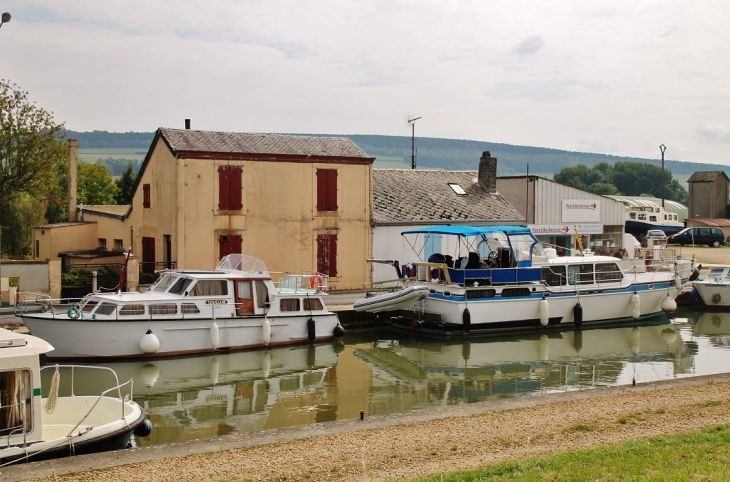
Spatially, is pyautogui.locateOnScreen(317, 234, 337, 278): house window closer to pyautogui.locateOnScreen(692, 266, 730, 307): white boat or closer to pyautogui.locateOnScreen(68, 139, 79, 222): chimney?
pyautogui.locateOnScreen(68, 139, 79, 222): chimney

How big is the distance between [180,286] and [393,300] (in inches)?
280

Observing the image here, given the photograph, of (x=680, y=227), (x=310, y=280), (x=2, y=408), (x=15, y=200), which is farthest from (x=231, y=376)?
(x=680, y=227)

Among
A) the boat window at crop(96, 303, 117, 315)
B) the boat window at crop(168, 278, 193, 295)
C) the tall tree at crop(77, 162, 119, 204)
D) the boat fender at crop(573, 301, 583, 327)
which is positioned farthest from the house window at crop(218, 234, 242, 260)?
the tall tree at crop(77, 162, 119, 204)

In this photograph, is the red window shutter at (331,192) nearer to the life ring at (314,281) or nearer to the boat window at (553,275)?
the life ring at (314,281)

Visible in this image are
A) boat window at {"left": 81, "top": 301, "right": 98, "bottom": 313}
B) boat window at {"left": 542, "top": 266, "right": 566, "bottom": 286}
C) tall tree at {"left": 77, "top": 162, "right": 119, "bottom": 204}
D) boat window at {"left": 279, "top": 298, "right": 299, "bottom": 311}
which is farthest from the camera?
tall tree at {"left": 77, "top": 162, "right": 119, "bottom": 204}

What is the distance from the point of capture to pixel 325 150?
109 ft

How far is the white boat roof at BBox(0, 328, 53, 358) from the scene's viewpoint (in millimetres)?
11594

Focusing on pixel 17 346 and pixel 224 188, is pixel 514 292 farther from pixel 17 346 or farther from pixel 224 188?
pixel 17 346

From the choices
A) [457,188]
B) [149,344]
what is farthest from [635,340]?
[149,344]

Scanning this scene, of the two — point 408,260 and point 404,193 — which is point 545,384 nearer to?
point 408,260

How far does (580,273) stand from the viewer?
2962 centimetres

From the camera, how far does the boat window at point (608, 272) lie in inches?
1181

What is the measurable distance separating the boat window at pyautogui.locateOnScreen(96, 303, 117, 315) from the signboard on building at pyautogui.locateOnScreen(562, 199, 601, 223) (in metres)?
26.7

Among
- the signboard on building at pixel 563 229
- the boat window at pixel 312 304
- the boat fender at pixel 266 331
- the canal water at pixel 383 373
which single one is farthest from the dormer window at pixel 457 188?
the boat fender at pixel 266 331
